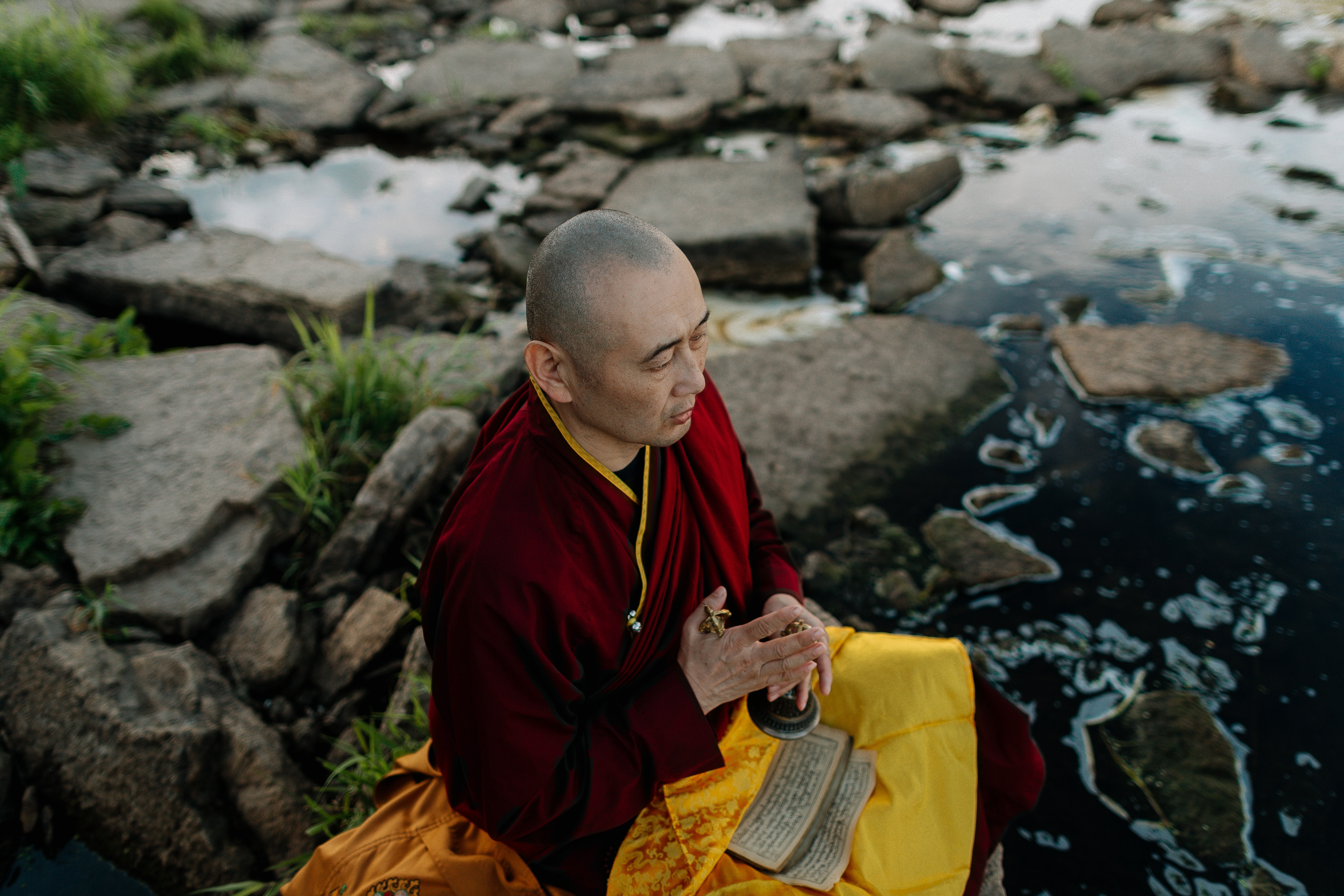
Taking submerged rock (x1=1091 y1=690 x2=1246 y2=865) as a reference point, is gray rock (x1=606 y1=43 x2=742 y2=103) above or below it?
above

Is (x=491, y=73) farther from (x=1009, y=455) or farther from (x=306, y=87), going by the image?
(x=1009, y=455)

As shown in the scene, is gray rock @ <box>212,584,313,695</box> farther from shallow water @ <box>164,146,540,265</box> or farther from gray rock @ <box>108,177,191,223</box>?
gray rock @ <box>108,177,191,223</box>

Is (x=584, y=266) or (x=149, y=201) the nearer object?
(x=584, y=266)

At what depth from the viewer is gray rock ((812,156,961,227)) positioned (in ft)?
18.5

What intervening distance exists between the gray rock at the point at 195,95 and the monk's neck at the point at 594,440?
772 centimetres

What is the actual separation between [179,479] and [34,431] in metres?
0.64

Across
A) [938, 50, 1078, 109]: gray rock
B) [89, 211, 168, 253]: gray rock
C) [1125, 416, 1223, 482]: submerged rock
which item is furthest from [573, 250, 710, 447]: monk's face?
[938, 50, 1078, 109]: gray rock

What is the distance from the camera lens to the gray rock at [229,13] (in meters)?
8.70

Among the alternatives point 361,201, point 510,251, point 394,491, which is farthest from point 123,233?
point 394,491

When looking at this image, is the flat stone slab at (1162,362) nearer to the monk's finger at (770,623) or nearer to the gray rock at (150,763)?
the monk's finger at (770,623)

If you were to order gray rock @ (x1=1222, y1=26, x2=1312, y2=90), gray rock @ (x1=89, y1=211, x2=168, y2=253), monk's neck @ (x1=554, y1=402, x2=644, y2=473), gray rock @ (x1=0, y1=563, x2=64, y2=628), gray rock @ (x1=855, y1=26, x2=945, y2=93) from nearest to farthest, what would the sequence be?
1. monk's neck @ (x1=554, y1=402, x2=644, y2=473)
2. gray rock @ (x1=0, y1=563, x2=64, y2=628)
3. gray rock @ (x1=89, y1=211, x2=168, y2=253)
4. gray rock @ (x1=1222, y1=26, x2=1312, y2=90)
5. gray rock @ (x1=855, y1=26, x2=945, y2=93)

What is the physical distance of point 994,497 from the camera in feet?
12.3

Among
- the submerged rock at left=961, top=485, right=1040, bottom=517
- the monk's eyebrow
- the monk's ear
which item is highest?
the monk's eyebrow

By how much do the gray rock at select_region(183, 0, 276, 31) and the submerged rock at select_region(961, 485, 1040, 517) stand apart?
368 inches
